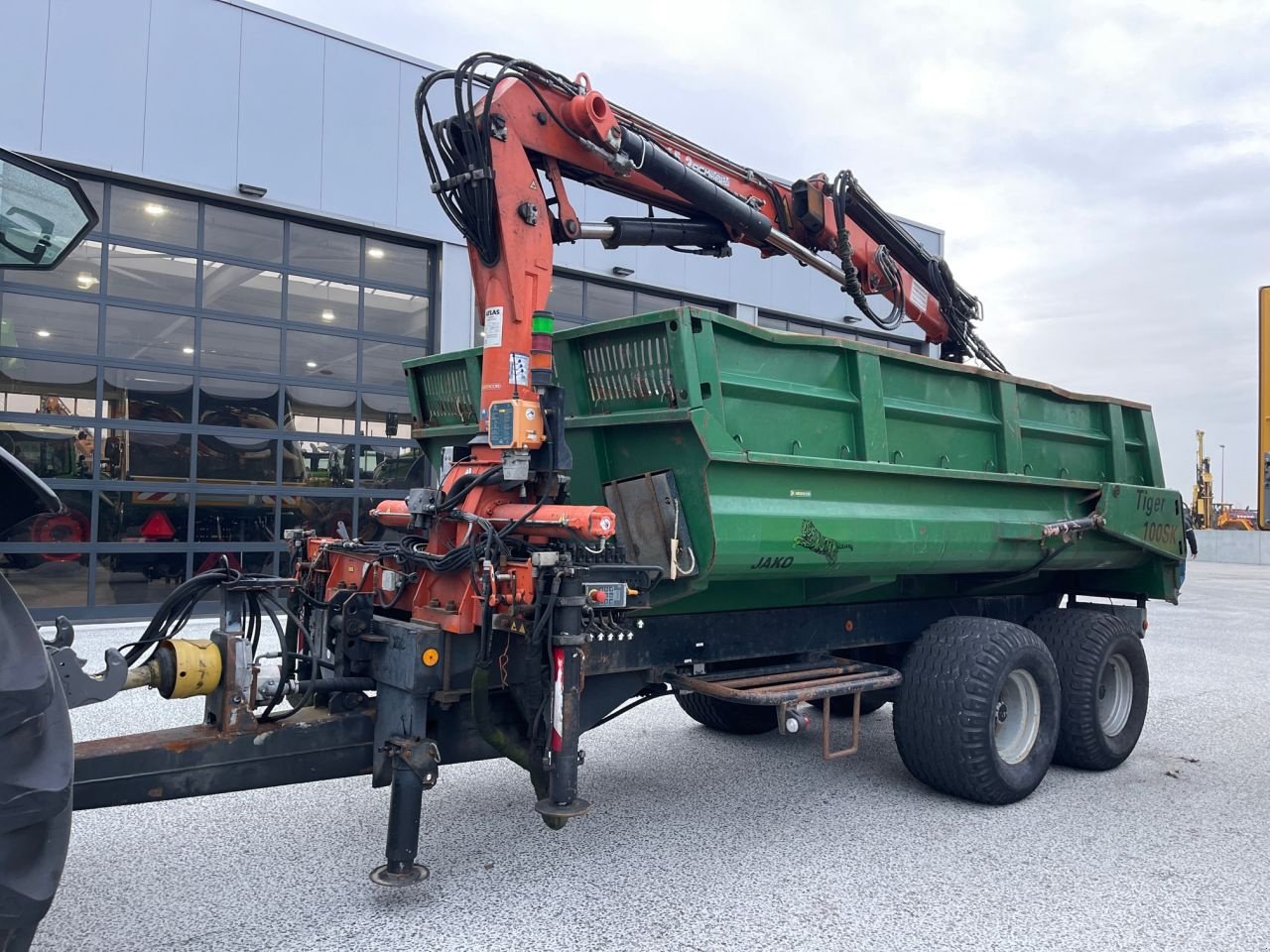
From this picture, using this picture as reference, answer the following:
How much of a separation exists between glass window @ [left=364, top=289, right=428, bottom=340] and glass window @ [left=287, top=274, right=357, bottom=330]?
22 cm

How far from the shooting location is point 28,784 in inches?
79.7

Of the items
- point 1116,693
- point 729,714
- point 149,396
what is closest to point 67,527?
point 149,396

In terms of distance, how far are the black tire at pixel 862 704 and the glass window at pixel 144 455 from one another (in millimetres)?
7336

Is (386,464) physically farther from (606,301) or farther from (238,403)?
(606,301)

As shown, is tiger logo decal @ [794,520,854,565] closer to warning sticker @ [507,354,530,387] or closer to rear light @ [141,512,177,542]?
warning sticker @ [507,354,530,387]

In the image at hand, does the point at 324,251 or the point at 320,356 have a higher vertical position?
the point at 324,251

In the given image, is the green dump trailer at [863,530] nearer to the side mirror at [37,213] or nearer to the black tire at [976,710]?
the black tire at [976,710]

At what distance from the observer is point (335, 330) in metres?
11.7

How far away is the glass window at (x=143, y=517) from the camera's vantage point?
10.3 m

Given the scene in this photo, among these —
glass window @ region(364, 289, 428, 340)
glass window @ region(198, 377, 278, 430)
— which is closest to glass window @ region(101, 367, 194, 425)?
glass window @ region(198, 377, 278, 430)

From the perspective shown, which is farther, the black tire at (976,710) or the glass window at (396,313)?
the glass window at (396,313)

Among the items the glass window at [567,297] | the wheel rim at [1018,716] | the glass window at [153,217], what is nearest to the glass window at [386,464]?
the glass window at [567,297]

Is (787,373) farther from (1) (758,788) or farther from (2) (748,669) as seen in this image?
(1) (758,788)

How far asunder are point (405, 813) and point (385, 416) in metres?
9.02
